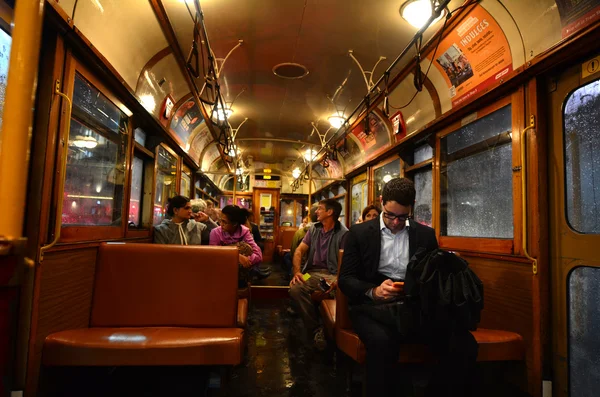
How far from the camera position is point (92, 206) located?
9.82ft

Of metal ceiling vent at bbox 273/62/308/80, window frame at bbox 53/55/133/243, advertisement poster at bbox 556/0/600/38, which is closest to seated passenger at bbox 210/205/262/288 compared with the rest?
window frame at bbox 53/55/133/243

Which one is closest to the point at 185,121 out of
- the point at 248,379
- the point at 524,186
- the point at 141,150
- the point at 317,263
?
the point at 141,150

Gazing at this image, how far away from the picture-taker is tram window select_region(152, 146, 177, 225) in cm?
503

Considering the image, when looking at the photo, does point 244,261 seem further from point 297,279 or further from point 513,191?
point 513,191

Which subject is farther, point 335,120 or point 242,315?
point 335,120

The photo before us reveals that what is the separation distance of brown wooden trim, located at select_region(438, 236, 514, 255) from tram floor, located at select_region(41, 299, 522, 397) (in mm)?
1114

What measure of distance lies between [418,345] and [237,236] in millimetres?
2218

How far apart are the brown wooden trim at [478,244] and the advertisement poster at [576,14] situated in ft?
5.45

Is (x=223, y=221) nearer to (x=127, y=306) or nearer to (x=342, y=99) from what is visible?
(x=127, y=306)

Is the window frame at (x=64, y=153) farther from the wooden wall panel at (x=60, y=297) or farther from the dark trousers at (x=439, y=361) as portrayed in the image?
the dark trousers at (x=439, y=361)

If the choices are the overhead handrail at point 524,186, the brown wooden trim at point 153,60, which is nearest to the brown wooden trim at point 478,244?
the overhead handrail at point 524,186

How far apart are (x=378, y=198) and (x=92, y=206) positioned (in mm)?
4822

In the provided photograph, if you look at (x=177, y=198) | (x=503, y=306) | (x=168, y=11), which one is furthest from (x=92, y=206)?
(x=503, y=306)

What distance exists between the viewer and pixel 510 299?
2.80 m
